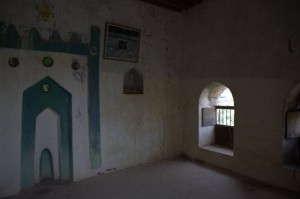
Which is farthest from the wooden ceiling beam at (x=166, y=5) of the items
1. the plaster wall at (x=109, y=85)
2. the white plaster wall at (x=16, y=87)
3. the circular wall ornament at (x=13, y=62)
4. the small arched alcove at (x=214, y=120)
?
the circular wall ornament at (x=13, y=62)

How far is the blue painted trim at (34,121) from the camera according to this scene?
3.06 m

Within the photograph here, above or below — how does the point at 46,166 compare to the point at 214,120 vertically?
below

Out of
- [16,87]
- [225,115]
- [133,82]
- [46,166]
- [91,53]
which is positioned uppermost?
[91,53]

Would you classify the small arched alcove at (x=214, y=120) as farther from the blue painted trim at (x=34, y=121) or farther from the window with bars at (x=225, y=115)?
the blue painted trim at (x=34, y=121)

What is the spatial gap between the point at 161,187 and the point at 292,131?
2.12 m

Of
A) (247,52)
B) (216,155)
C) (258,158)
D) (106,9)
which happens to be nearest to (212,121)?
(216,155)

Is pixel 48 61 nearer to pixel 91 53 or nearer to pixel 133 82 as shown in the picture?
pixel 91 53

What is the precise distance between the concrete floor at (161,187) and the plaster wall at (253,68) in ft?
1.09

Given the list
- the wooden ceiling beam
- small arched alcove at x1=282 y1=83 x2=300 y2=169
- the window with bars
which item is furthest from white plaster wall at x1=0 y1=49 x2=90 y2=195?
small arched alcove at x1=282 y1=83 x2=300 y2=169

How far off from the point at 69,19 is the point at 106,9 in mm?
665

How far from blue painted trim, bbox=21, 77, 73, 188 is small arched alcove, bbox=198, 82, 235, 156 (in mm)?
2474

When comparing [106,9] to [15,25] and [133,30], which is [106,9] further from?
[15,25]

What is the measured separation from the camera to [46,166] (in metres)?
3.26

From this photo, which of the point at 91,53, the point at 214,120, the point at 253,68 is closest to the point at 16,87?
the point at 91,53
